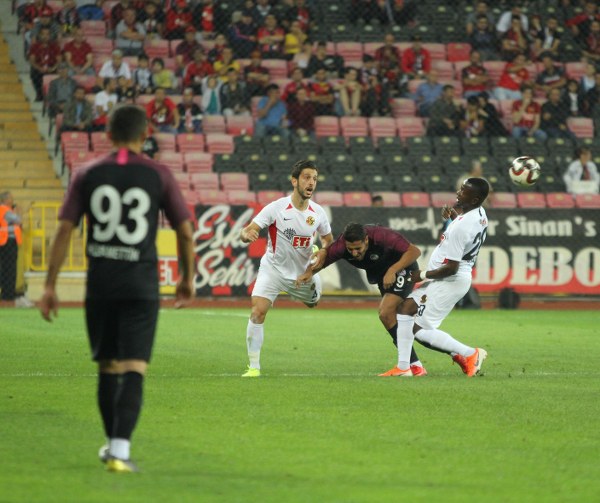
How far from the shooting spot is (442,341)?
1169 centimetres

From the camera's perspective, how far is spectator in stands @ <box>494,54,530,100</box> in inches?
1060

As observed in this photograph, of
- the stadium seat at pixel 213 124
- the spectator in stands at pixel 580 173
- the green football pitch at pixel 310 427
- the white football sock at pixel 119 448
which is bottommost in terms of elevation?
the green football pitch at pixel 310 427

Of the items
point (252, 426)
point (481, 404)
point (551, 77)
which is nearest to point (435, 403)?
point (481, 404)

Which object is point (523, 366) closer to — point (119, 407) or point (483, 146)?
point (119, 407)

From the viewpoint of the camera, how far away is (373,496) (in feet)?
20.1

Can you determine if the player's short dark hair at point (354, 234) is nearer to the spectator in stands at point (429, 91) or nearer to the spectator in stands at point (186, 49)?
the spectator in stands at point (186, 49)

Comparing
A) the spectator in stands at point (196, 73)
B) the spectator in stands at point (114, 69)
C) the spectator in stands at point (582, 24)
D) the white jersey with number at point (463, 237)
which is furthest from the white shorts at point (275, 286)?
the spectator in stands at point (582, 24)

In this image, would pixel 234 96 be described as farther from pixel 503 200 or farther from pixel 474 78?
pixel 503 200

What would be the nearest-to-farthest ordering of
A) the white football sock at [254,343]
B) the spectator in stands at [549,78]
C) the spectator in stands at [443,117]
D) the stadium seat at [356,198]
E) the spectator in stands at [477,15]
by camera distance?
the white football sock at [254,343]
the stadium seat at [356,198]
the spectator in stands at [443,117]
the spectator in stands at [549,78]
the spectator in stands at [477,15]

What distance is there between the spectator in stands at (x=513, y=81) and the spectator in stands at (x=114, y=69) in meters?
7.75

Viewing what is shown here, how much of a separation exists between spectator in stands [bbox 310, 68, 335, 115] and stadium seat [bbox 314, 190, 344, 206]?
2.38 m

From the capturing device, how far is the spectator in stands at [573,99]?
Answer: 1037 inches

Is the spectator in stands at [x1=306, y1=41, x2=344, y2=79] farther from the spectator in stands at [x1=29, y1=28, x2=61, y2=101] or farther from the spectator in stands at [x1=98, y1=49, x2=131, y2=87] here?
the spectator in stands at [x1=29, y1=28, x2=61, y2=101]

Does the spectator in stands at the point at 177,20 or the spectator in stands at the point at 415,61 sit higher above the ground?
the spectator in stands at the point at 177,20
